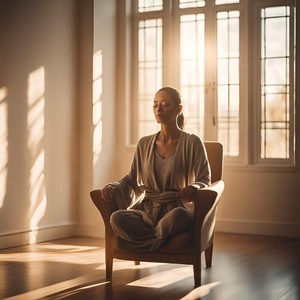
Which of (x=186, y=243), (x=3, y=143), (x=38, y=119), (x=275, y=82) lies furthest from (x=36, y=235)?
(x=275, y=82)

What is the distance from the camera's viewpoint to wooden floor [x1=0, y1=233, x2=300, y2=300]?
12.6 ft

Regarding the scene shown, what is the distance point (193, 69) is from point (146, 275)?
3.06 metres

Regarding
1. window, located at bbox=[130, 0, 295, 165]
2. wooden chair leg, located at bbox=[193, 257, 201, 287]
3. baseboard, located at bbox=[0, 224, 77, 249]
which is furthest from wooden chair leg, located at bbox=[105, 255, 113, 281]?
window, located at bbox=[130, 0, 295, 165]

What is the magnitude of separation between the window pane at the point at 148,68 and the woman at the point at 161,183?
→ 2.54m

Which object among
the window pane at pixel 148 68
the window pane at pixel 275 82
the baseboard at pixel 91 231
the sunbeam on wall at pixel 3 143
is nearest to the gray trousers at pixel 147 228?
the sunbeam on wall at pixel 3 143

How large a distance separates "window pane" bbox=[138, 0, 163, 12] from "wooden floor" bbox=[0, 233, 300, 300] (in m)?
2.78

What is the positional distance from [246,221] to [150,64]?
6.69 ft

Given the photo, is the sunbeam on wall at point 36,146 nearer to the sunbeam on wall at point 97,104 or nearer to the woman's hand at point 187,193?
the sunbeam on wall at point 97,104

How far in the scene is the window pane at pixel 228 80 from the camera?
6.64 meters

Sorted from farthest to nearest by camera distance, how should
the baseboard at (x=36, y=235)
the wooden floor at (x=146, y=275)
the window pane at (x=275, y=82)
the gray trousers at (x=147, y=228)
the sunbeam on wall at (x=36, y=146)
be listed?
the window pane at (x=275, y=82)
the sunbeam on wall at (x=36, y=146)
the baseboard at (x=36, y=235)
the gray trousers at (x=147, y=228)
the wooden floor at (x=146, y=275)

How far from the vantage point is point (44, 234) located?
6133mm

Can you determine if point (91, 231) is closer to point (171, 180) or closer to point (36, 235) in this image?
point (36, 235)

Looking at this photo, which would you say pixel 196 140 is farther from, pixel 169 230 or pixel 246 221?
pixel 246 221

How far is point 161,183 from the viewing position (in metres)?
4.37
